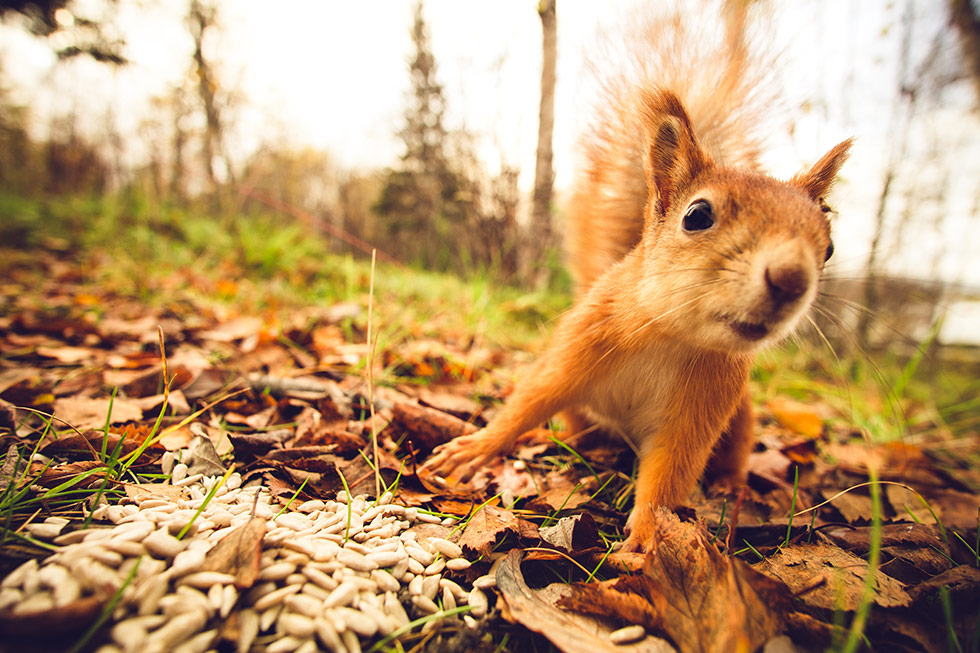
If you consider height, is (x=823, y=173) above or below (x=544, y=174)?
below

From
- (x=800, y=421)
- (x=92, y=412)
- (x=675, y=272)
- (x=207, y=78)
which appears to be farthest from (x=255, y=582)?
(x=207, y=78)

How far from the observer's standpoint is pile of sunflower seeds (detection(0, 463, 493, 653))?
693mm

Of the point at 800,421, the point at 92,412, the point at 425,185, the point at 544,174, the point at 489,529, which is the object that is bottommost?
the point at 800,421

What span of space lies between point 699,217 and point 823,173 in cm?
57

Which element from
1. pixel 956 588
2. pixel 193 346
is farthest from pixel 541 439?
pixel 193 346

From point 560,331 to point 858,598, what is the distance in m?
1.03

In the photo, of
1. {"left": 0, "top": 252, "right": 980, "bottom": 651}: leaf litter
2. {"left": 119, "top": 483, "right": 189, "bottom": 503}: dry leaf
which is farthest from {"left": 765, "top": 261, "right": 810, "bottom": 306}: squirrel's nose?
{"left": 119, "top": 483, "right": 189, "bottom": 503}: dry leaf

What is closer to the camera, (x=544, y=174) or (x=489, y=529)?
(x=489, y=529)

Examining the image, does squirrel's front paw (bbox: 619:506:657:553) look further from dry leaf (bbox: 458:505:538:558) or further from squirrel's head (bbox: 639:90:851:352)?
squirrel's head (bbox: 639:90:851:352)

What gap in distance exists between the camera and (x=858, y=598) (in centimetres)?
93

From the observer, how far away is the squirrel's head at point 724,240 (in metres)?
0.99

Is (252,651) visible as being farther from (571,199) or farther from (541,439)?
(571,199)

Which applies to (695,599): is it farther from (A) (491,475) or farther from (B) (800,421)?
(B) (800,421)

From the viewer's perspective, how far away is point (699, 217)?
3.91 feet
